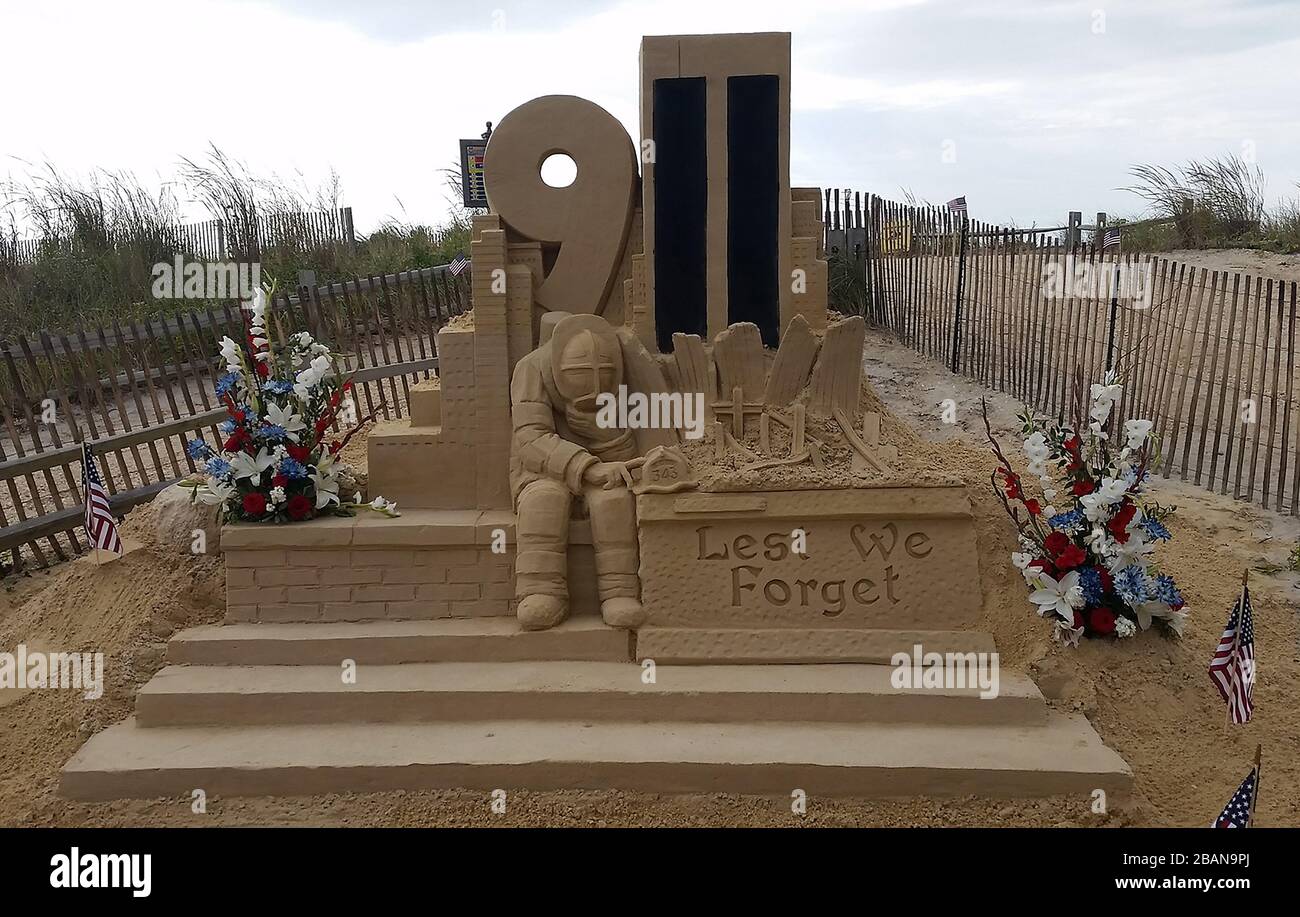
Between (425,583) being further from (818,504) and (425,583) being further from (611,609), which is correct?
(818,504)

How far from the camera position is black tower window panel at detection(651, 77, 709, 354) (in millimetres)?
4988

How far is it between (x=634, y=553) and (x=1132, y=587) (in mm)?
2229

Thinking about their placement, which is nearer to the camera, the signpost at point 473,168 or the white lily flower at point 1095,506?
the white lily flower at point 1095,506

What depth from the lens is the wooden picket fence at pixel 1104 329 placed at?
6.57 m

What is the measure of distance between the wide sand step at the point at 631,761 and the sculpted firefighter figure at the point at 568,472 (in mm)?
641

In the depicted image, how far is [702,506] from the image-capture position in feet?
14.7

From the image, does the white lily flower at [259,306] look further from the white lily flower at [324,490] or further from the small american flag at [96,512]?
the small american flag at [96,512]

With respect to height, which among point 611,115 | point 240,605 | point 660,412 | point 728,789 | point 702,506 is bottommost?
point 728,789

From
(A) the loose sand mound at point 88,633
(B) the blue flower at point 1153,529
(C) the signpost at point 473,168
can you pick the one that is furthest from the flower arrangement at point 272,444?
(C) the signpost at point 473,168

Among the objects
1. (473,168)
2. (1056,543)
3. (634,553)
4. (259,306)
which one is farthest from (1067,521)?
(473,168)

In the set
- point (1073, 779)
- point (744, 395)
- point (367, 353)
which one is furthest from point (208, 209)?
point (1073, 779)

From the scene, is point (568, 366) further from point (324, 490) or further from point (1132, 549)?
point (1132, 549)

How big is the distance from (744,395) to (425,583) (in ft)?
5.92

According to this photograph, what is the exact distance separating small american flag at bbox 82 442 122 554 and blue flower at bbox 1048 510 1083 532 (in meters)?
4.56
